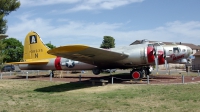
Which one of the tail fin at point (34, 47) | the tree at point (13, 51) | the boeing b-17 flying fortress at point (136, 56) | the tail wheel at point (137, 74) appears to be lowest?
the tail wheel at point (137, 74)

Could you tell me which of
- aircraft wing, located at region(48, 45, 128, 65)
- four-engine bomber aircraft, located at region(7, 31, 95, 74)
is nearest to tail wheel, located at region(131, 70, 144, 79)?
aircraft wing, located at region(48, 45, 128, 65)

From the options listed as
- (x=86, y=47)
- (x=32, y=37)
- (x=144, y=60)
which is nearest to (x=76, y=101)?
(x=86, y=47)

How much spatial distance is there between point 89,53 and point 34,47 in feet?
39.6

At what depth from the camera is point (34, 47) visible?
25750 millimetres

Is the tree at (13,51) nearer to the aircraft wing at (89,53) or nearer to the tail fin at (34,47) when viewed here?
the tail fin at (34,47)

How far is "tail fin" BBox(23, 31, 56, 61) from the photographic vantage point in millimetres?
25422

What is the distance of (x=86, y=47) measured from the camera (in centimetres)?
1365

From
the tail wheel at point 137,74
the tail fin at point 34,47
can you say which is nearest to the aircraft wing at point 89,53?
the tail wheel at point 137,74

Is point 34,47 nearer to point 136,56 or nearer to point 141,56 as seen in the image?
point 136,56

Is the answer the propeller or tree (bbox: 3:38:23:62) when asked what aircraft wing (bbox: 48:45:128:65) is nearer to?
the propeller

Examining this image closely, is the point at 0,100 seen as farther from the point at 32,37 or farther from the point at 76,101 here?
the point at 32,37

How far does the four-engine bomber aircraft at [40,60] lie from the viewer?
2327 centimetres

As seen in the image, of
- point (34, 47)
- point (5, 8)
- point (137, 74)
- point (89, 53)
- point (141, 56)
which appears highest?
point (5, 8)

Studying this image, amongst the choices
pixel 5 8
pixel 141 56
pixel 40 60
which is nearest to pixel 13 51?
Answer: pixel 40 60
